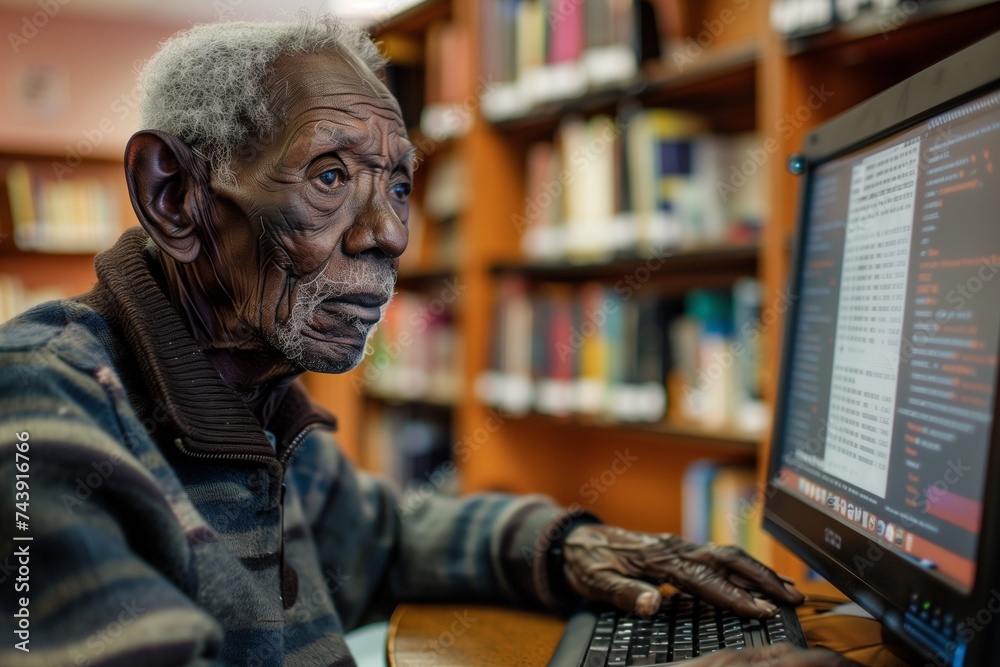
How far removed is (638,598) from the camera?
34.5 inches

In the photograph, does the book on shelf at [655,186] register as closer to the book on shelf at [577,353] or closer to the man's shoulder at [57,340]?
the book on shelf at [577,353]

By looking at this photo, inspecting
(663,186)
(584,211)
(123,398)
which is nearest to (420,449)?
(584,211)

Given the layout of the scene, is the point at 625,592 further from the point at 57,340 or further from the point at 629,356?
the point at 629,356

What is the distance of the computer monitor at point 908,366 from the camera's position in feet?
1.87

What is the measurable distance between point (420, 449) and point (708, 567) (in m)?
2.14

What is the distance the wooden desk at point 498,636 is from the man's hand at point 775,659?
0.18 metres

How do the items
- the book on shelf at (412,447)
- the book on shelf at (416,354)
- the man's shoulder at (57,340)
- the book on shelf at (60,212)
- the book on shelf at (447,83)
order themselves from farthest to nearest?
1. the book on shelf at (60,212)
2. the book on shelf at (412,447)
3. the book on shelf at (416,354)
4. the book on shelf at (447,83)
5. the man's shoulder at (57,340)

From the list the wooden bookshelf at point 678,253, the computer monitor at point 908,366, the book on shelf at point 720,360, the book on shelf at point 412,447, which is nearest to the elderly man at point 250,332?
the computer monitor at point 908,366

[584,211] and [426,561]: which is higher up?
[584,211]

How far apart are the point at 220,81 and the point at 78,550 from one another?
1.68ft

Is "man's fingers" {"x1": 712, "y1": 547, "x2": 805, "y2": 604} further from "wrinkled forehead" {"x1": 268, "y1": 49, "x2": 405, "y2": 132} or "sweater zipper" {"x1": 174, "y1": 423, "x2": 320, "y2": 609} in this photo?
"wrinkled forehead" {"x1": 268, "y1": 49, "x2": 405, "y2": 132}

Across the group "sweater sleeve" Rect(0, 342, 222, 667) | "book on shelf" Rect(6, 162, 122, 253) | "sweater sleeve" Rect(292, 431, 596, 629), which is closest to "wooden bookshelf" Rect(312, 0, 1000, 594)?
"sweater sleeve" Rect(292, 431, 596, 629)

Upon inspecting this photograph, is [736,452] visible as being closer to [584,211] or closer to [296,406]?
[584,211]

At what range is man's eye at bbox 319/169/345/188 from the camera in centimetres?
86
